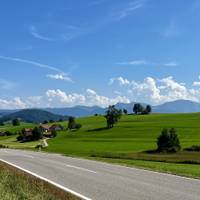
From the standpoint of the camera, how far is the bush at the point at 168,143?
80688 millimetres

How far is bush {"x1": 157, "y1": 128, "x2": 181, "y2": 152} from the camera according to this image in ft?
265

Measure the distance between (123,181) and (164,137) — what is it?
6607 centimetres

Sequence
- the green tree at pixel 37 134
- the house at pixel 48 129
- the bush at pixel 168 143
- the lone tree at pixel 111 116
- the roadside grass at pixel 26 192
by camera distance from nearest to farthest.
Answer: the roadside grass at pixel 26 192, the bush at pixel 168 143, the green tree at pixel 37 134, the lone tree at pixel 111 116, the house at pixel 48 129

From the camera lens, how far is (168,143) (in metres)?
81.4

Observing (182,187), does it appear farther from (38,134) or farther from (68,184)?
(38,134)

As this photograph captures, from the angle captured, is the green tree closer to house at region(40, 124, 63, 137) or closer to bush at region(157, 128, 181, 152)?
house at region(40, 124, 63, 137)

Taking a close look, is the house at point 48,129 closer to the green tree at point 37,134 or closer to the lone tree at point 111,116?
the green tree at point 37,134

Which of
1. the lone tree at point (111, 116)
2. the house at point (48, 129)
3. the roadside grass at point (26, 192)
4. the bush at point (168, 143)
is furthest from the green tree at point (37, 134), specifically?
the roadside grass at point (26, 192)

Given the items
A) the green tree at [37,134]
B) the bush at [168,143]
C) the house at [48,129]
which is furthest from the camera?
the house at [48,129]

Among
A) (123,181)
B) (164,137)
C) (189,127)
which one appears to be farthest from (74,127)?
(123,181)

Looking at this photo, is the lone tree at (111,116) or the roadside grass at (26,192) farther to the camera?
the lone tree at (111,116)

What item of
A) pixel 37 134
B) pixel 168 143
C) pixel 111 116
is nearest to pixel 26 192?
pixel 168 143

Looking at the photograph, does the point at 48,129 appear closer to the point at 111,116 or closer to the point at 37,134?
the point at 37,134

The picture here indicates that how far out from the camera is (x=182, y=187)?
16078 mm
